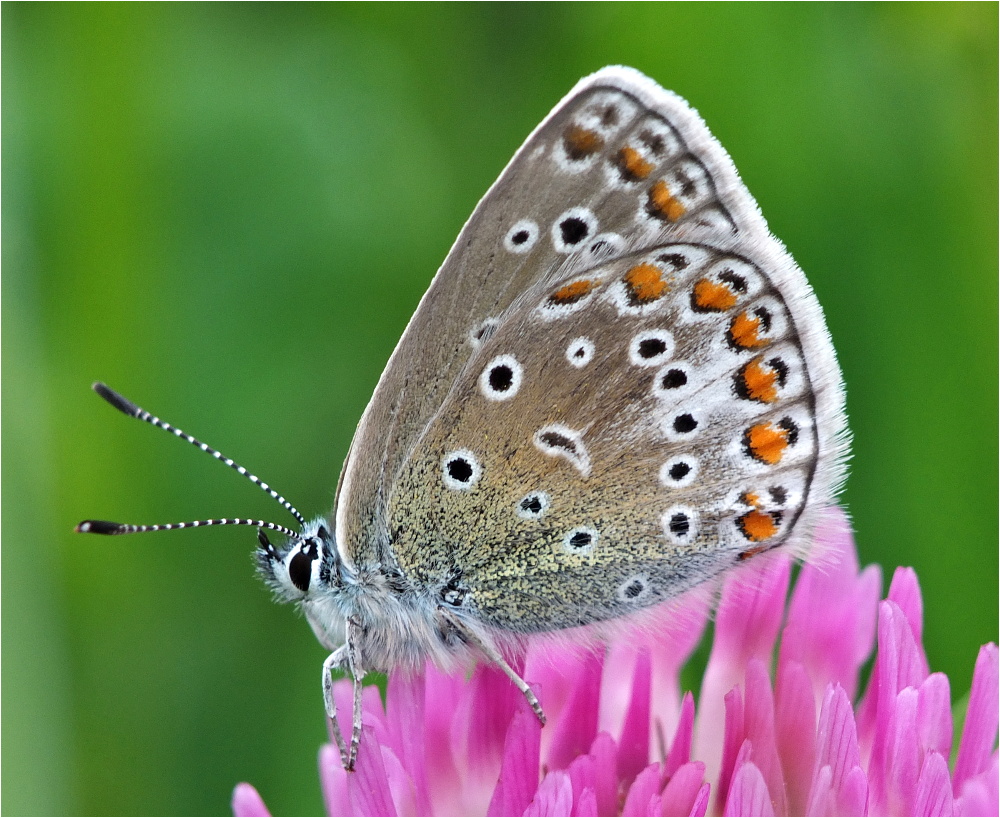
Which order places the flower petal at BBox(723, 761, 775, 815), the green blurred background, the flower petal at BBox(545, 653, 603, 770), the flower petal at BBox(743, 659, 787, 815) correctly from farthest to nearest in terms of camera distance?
the green blurred background
the flower petal at BBox(545, 653, 603, 770)
the flower petal at BBox(743, 659, 787, 815)
the flower petal at BBox(723, 761, 775, 815)

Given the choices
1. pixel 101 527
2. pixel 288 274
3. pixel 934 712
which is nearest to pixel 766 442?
pixel 934 712

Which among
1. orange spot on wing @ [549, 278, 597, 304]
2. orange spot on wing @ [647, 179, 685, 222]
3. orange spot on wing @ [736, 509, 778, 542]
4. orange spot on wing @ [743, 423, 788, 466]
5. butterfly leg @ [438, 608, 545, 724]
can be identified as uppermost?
orange spot on wing @ [647, 179, 685, 222]

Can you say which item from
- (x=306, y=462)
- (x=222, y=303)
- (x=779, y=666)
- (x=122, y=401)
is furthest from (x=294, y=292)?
(x=779, y=666)

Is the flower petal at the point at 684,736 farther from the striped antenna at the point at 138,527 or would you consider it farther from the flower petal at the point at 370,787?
the striped antenna at the point at 138,527

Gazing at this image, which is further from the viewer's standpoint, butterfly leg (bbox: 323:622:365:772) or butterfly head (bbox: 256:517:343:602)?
butterfly head (bbox: 256:517:343:602)

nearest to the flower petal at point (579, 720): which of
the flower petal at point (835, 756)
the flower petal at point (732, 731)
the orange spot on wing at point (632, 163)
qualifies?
the flower petal at point (732, 731)

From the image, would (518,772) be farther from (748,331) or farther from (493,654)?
(748,331)

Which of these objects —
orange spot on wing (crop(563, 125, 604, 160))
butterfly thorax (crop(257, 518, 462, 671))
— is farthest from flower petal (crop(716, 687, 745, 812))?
orange spot on wing (crop(563, 125, 604, 160))

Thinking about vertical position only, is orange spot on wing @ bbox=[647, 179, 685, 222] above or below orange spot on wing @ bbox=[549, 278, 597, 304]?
above

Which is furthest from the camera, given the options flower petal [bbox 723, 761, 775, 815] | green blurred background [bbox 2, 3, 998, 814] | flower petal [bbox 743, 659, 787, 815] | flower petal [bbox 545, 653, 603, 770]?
green blurred background [bbox 2, 3, 998, 814]

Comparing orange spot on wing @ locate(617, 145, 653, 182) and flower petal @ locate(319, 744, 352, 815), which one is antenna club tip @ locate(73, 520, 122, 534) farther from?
orange spot on wing @ locate(617, 145, 653, 182)
